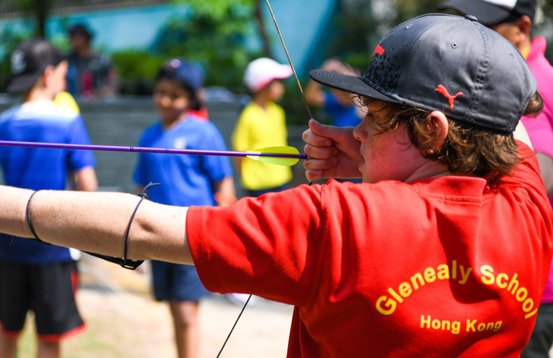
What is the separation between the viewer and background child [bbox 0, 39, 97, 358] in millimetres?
3455

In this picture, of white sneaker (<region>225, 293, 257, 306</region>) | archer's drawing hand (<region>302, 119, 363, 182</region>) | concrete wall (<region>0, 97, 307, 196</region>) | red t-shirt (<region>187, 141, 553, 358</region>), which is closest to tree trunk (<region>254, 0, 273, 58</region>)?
concrete wall (<region>0, 97, 307, 196</region>)

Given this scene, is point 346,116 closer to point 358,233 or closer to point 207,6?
point 358,233

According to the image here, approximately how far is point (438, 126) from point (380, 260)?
33cm

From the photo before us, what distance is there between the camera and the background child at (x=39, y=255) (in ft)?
11.3

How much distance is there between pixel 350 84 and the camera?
1.54m

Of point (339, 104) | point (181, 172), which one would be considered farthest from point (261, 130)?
point (181, 172)

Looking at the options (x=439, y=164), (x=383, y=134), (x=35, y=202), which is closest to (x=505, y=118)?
(x=439, y=164)

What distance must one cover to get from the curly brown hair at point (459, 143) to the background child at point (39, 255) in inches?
98.0

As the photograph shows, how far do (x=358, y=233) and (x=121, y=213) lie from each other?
1.73 ft

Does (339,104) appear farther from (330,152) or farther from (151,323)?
(330,152)

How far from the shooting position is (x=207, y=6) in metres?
12.6

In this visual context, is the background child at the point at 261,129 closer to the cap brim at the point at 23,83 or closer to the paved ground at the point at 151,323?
the paved ground at the point at 151,323

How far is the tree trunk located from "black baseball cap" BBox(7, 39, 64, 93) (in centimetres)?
828

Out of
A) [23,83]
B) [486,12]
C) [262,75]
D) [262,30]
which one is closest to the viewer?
[486,12]
